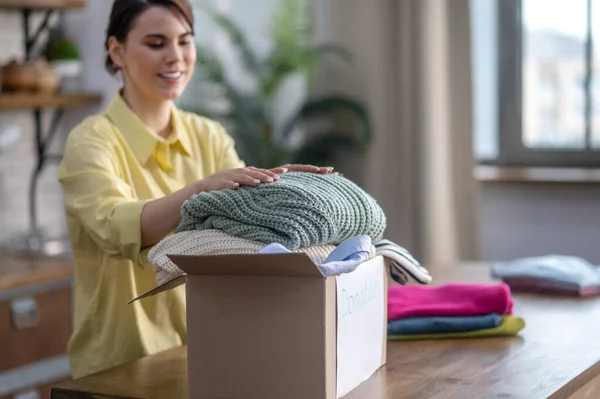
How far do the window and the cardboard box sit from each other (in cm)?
316

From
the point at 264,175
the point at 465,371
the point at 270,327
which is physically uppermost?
the point at 264,175

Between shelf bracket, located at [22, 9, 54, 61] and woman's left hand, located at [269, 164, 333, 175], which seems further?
shelf bracket, located at [22, 9, 54, 61]

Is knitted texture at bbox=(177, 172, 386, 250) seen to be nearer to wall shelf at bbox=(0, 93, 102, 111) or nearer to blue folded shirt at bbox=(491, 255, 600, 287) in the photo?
blue folded shirt at bbox=(491, 255, 600, 287)

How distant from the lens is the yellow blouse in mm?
2033

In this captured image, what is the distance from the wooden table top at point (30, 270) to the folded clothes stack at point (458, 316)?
161 cm

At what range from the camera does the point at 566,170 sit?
14.7ft

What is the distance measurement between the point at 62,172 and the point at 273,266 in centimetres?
76

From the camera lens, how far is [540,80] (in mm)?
4598

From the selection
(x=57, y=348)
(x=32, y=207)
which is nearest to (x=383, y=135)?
(x=32, y=207)

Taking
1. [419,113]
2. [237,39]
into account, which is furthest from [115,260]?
[237,39]

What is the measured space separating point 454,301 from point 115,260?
2.31ft

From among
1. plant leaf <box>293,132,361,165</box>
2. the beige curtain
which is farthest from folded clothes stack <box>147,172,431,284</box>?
plant leaf <box>293,132,361,165</box>

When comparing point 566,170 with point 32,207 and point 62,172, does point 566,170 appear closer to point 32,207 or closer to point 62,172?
point 32,207

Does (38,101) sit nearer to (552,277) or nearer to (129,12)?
(129,12)
